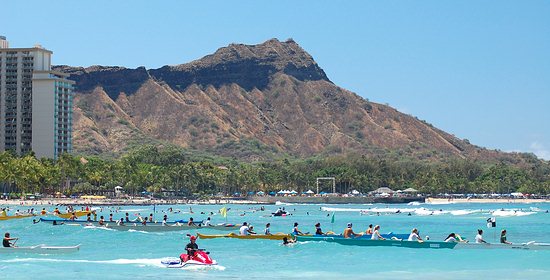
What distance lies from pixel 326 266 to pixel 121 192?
14884 cm

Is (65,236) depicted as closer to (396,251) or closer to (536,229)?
(396,251)

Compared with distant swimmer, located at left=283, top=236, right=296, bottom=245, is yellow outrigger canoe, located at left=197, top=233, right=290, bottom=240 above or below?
above

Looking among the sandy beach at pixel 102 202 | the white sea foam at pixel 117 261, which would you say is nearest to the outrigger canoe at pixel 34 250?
the white sea foam at pixel 117 261

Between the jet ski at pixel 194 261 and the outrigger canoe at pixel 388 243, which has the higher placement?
the outrigger canoe at pixel 388 243

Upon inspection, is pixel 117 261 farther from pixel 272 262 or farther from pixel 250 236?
pixel 250 236

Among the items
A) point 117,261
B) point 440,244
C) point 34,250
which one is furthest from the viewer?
point 440,244

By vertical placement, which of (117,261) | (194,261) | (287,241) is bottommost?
(117,261)

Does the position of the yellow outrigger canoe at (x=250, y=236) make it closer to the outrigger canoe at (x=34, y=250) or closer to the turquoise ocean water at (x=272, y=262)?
the turquoise ocean water at (x=272, y=262)

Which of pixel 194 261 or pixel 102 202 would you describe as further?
pixel 102 202

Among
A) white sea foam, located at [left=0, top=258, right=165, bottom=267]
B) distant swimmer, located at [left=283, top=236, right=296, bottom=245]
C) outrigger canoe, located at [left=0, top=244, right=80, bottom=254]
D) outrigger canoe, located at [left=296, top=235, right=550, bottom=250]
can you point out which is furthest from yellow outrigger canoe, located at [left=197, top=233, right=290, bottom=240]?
outrigger canoe, located at [left=0, top=244, right=80, bottom=254]

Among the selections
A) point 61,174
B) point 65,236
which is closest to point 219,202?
point 61,174

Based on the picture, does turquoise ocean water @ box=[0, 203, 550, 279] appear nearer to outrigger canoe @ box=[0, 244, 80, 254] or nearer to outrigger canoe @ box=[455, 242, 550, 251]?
outrigger canoe @ box=[0, 244, 80, 254]

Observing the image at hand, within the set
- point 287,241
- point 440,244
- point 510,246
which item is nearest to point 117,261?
point 287,241

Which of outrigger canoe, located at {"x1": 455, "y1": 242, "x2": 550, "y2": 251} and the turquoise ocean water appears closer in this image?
the turquoise ocean water
